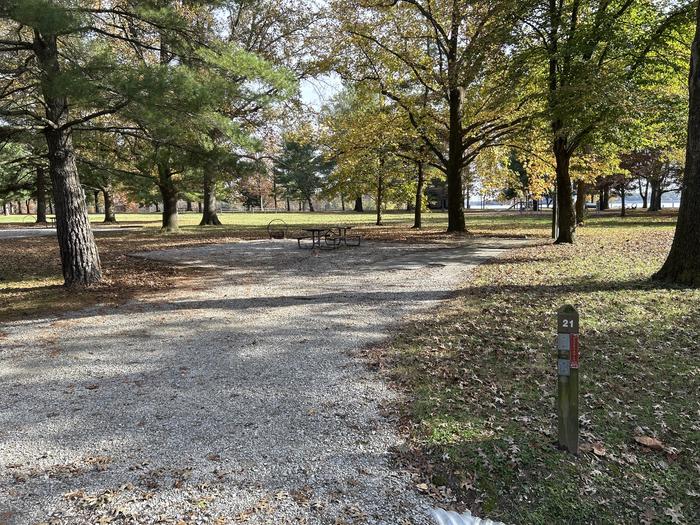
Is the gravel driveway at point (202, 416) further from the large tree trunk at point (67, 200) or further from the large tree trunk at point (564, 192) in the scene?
the large tree trunk at point (564, 192)

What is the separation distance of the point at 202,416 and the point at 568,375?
9.41 ft

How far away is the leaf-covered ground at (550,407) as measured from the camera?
2902mm

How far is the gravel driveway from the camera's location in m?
2.81

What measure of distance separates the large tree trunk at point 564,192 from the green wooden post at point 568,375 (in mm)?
13369

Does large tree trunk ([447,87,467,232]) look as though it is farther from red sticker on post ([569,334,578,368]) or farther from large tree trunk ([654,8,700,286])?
red sticker on post ([569,334,578,368])

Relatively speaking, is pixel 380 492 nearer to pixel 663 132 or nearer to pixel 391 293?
pixel 391 293

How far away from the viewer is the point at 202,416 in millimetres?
3943

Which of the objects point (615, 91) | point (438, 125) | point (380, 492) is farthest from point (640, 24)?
point (380, 492)

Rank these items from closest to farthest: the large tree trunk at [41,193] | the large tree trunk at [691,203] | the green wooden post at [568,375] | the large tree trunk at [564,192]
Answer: the green wooden post at [568,375] < the large tree trunk at [691,203] < the large tree trunk at [564,192] < the large tree trunk at [41,193]

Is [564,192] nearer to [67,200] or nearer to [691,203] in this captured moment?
[691,203]

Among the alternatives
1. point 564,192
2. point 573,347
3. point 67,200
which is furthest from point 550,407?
point 564,192

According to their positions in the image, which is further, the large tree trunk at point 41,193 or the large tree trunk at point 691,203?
the large tree trunk at point 41,193

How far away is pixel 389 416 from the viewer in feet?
12.8

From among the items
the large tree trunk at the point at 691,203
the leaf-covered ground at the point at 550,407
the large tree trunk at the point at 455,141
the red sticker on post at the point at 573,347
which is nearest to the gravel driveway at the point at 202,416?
the leaf-covered ground at the point at 550,407
